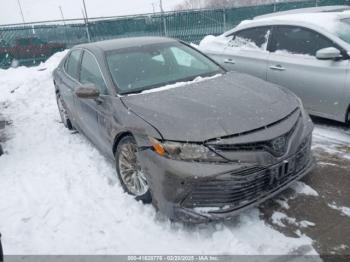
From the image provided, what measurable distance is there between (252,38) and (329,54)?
5.56 feet

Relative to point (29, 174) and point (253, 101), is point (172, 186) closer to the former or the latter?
point (253, 101)

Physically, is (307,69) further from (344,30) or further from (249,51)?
(249,51)

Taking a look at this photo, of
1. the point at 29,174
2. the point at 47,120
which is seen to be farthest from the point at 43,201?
the point at 47,120

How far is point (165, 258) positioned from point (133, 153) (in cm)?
110

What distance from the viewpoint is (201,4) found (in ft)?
240

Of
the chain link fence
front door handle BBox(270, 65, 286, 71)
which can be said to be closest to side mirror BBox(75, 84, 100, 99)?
front door handle BBox(270, 65, 286, 71)

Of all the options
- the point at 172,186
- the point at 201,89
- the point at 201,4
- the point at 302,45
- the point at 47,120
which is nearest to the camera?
the point at 172,186

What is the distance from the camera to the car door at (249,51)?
229 inches

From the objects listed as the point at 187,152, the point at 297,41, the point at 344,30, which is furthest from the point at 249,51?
the point at 187,152

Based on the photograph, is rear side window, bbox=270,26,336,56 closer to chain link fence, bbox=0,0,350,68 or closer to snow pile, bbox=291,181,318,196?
snow pile, bbox=291,181,318,196

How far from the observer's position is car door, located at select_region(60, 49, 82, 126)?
5.16 metres

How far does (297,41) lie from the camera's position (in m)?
5.45

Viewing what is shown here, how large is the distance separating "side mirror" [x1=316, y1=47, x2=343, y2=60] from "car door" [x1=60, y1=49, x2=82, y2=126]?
3309mm

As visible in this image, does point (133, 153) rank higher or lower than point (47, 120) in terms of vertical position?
higher
